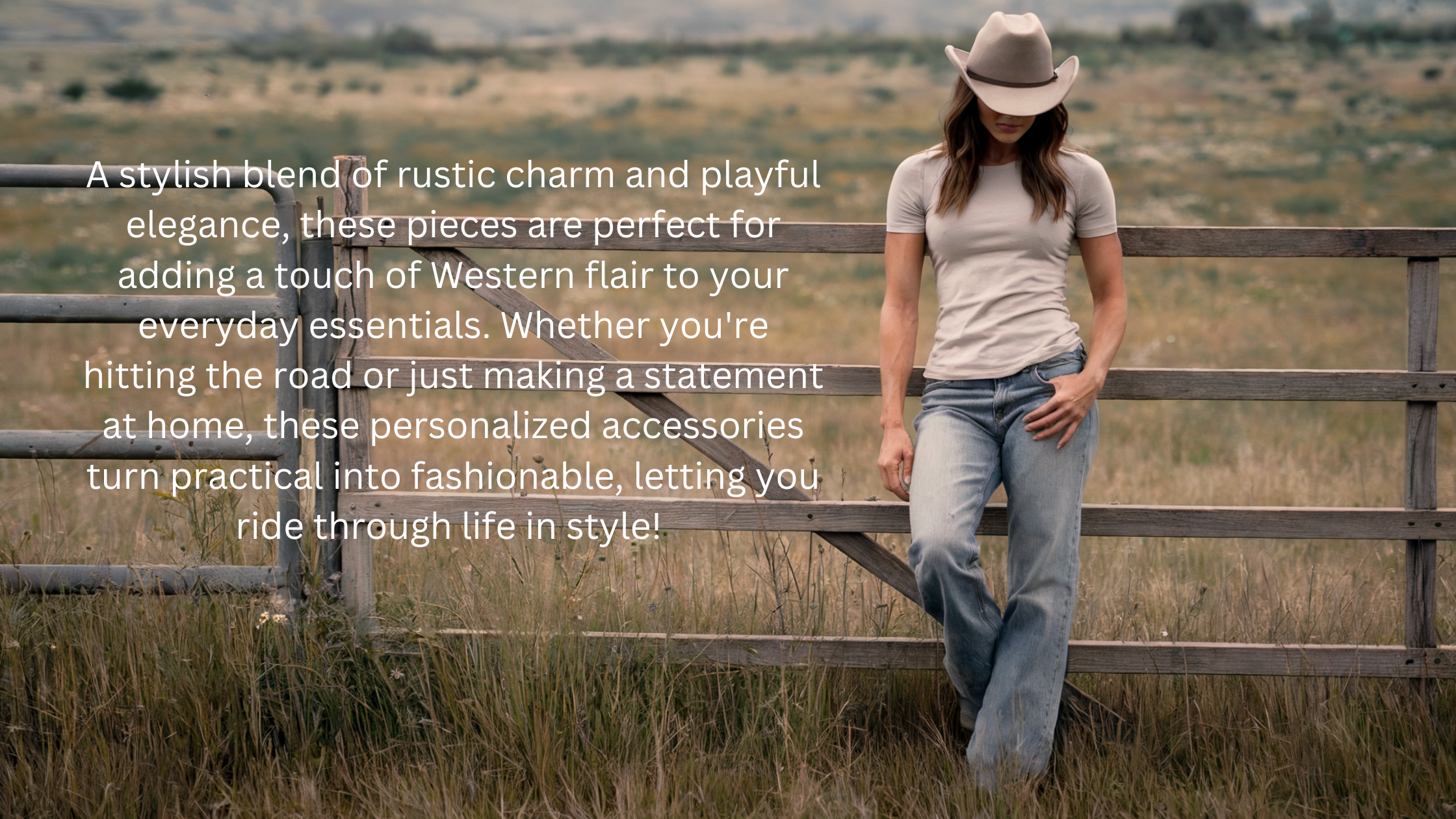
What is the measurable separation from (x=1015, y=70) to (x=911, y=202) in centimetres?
49

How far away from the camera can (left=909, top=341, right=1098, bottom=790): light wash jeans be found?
10.8 feet

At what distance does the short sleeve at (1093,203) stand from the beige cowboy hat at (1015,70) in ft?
0.78

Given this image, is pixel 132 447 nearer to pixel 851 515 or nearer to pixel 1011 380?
pixel 851 515

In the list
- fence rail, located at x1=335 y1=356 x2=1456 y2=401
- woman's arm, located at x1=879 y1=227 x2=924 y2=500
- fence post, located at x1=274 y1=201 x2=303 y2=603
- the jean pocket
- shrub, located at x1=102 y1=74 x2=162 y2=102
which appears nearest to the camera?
the jean pocket

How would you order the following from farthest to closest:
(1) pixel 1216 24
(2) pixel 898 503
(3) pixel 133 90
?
(1) pixel 1216 24
(3) pixel 133 90
(2) pixel 898 503

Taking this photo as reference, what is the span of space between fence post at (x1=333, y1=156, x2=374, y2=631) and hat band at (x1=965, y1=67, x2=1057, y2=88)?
205 centimetres

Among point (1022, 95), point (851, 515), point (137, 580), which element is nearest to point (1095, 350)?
point (1022, 95)

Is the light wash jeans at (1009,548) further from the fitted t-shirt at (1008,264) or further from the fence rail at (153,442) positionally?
the fence rail at (153,442)

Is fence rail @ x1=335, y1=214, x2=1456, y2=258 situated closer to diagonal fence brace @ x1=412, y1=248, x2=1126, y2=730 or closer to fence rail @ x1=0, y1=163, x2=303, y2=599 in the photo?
diagonal fence brace @ x1=412, y1=248, x2=1126, y2=730

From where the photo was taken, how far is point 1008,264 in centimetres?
334

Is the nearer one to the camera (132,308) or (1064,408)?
(1064,408)


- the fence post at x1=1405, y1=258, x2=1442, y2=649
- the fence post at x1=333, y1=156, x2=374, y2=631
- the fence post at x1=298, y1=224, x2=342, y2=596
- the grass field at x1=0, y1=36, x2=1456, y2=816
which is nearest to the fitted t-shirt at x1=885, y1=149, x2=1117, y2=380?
the grass field at x1=0, y1=36, x2=1456, y2=816

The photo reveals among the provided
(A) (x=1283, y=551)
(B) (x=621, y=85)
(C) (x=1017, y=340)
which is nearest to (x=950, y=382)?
(C) (x=1017, y=340)

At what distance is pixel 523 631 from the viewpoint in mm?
3559
